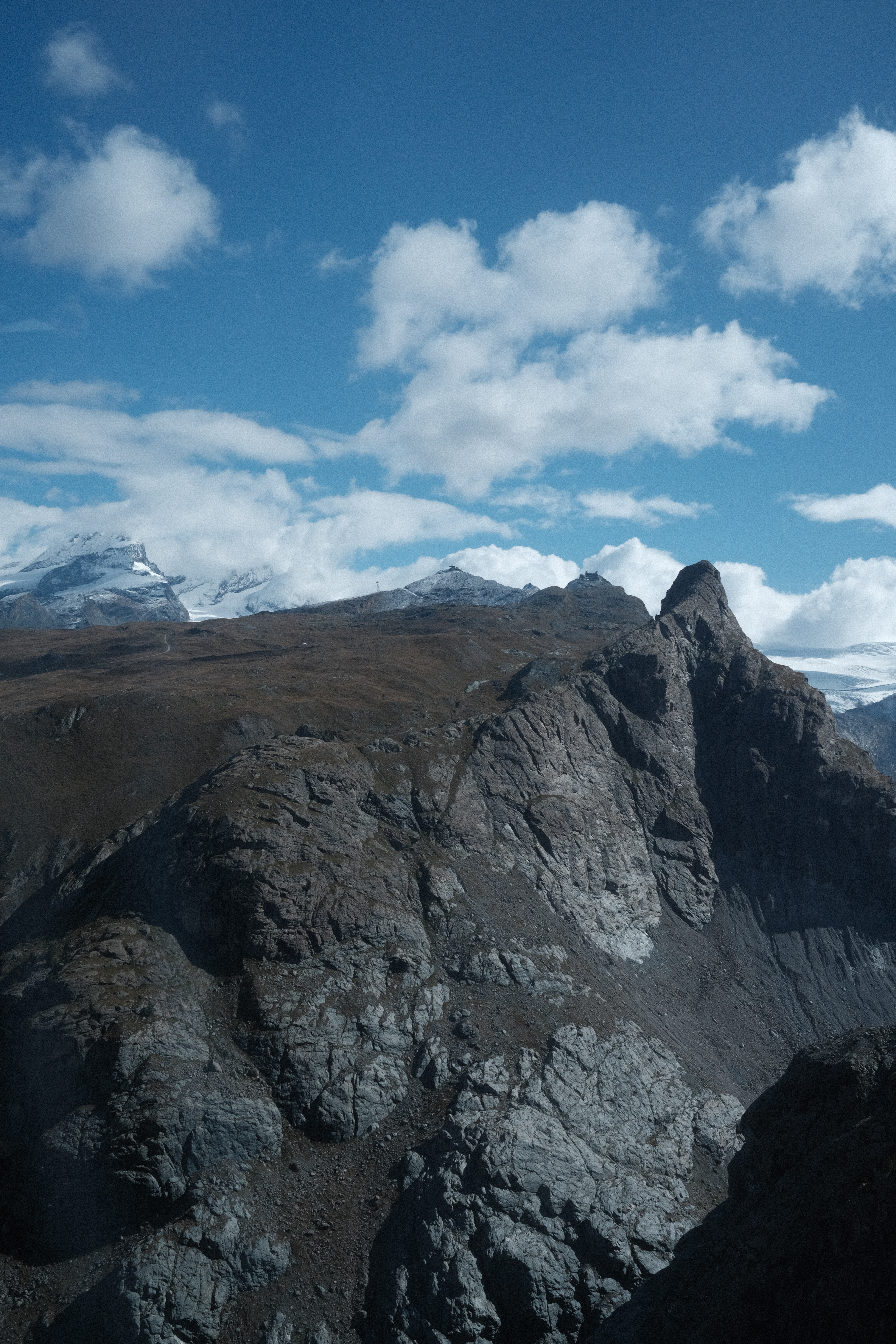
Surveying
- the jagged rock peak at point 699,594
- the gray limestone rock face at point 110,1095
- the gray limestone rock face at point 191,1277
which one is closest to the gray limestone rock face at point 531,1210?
the gray limestone rock face at point 191,1277

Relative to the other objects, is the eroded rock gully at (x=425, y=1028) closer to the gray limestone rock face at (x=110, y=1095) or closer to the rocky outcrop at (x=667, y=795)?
the gray limestone rock face at (x=110, y=1095)

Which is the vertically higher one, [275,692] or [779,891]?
[275,692]

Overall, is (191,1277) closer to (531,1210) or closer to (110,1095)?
(110,1095)

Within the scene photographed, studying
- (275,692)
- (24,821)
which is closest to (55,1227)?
(24,821)

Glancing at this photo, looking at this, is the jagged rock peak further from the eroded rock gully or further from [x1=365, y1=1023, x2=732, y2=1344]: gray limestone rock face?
[x1=365, y1=1023, x2=732, y2=1344]: gray limestone rock face

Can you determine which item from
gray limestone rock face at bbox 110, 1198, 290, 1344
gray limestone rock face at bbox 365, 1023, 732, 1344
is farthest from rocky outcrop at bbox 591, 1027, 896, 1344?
gray limestone rock face at bbox 110, 1198, 290, 1344

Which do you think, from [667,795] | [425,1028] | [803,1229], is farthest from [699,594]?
[803,1229]

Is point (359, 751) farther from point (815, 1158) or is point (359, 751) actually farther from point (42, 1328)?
point (815, 1158)
